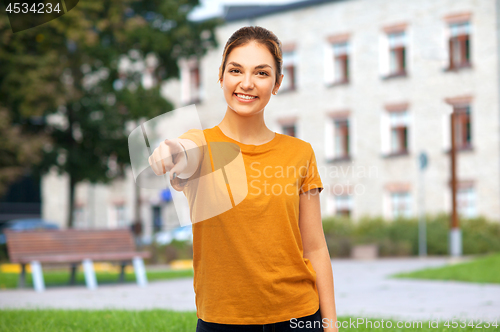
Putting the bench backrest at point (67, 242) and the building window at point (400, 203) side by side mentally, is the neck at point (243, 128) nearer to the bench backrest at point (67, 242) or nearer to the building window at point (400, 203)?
the bench backrest at point (67, 242)

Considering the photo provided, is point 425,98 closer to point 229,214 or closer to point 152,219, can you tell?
point 152,219

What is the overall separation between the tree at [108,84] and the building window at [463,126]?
1193cm

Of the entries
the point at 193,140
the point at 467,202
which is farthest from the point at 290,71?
the point at 193,140

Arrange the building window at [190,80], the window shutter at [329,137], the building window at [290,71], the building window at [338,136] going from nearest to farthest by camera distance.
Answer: the building window at [338,136] → the window shutter at [329,137] → the building window at [290,71] → the building window at [190,80]

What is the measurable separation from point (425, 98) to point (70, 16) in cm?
1843

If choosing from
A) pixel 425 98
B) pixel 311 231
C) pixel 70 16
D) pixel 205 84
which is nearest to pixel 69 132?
pixel 70 16

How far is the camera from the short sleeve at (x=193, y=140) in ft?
6.75

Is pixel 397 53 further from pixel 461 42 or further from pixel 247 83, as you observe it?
pixel 247 83

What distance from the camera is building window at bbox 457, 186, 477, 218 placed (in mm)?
27656

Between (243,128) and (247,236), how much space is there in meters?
0.40

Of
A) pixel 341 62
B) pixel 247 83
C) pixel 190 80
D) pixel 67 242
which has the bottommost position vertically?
pixel 67 242

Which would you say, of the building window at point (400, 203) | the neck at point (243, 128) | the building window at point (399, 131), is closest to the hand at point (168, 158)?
the neck at point (243, 128)

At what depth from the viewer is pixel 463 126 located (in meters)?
28.4

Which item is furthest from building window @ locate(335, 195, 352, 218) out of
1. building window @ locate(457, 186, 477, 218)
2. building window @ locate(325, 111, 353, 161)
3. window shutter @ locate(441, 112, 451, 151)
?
building window @ locate(457, 186, 477, 218)
